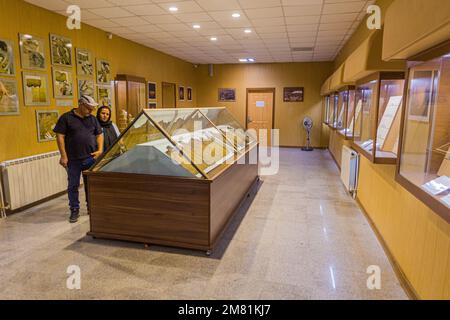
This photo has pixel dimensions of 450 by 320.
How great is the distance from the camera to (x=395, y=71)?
3.20 meters

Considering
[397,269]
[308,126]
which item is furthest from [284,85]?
[397,269]

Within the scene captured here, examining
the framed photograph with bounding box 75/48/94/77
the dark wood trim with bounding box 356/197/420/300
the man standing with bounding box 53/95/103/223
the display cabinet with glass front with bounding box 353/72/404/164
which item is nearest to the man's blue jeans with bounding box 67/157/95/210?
the man standing with bounding box 53/95/103/223

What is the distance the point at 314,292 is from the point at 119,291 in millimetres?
1579

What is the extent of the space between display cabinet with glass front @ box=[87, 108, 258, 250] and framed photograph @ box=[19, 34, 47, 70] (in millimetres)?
2405

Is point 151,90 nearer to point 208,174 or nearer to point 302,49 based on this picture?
point 302,49

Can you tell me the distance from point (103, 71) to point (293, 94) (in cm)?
680

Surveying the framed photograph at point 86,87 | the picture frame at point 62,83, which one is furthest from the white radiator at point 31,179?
the framed photograph at point 86,87

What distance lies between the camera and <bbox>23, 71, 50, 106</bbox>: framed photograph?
4.55 meters

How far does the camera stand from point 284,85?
1096cm

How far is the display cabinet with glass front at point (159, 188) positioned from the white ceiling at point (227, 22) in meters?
2.42

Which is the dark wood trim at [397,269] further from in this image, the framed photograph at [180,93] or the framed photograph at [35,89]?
the framed photograph at [180,93]

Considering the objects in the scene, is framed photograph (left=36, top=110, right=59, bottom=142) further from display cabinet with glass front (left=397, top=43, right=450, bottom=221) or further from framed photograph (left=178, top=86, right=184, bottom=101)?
framed photograph (left=178, top=86, right=184, bottom=101)
